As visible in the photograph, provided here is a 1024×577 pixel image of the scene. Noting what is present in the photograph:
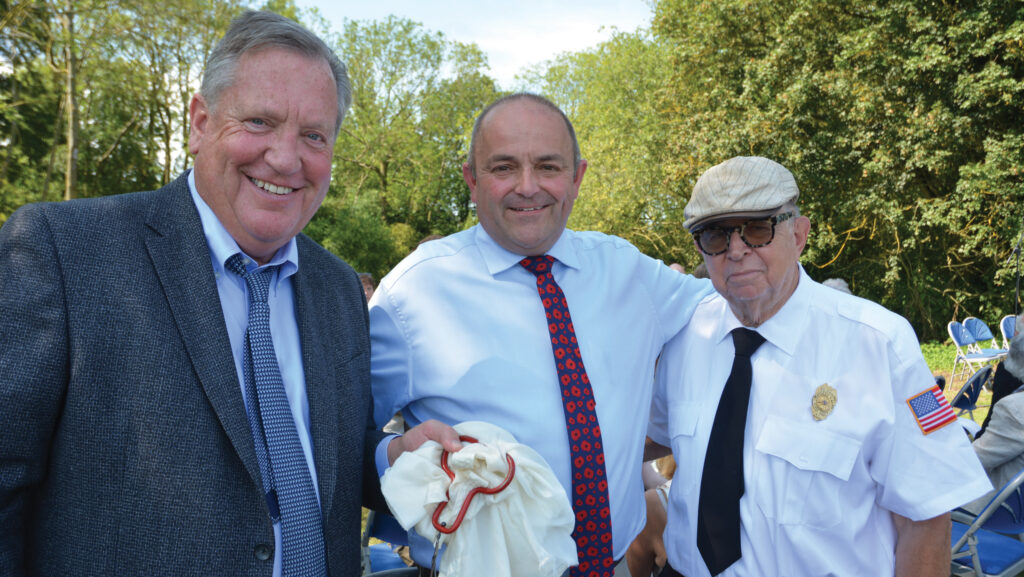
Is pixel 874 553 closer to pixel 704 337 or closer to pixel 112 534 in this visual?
pixel 704 337

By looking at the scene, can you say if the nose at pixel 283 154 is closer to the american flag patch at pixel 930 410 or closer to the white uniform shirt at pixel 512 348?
the white uniform shirt at pixel 512 348

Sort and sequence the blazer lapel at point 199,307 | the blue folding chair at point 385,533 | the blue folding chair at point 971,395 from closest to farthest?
the blazer lapel at point 199,307 < the blue folding chair at point 385,533 < the blue folding chair at point 971,395

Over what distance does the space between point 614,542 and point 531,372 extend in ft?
2.32

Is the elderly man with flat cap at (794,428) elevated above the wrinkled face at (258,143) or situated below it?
below

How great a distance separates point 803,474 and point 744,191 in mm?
1010

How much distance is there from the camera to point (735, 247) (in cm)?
235

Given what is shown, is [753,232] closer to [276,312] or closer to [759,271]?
[759,271]

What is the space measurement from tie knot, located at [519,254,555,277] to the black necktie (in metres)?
0.79

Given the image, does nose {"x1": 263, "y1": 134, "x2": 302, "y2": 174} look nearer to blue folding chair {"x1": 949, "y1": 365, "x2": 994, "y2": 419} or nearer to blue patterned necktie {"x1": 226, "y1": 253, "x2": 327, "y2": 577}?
blue patterned necktie {"x1": 226, "y1": 253, "x2": 327, "y2": 577}

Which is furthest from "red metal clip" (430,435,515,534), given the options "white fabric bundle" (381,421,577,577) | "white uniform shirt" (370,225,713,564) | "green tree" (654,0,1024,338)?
"green tree" (654,0,1024,338)

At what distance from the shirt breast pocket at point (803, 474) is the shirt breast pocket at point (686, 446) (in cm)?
22

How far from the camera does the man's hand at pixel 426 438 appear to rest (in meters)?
1.67

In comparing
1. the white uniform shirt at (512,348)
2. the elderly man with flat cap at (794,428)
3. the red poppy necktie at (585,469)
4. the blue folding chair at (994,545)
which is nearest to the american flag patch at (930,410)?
the elderly man with flat cap at (794,428)

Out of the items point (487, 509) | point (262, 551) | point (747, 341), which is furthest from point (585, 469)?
point (262, 551)
